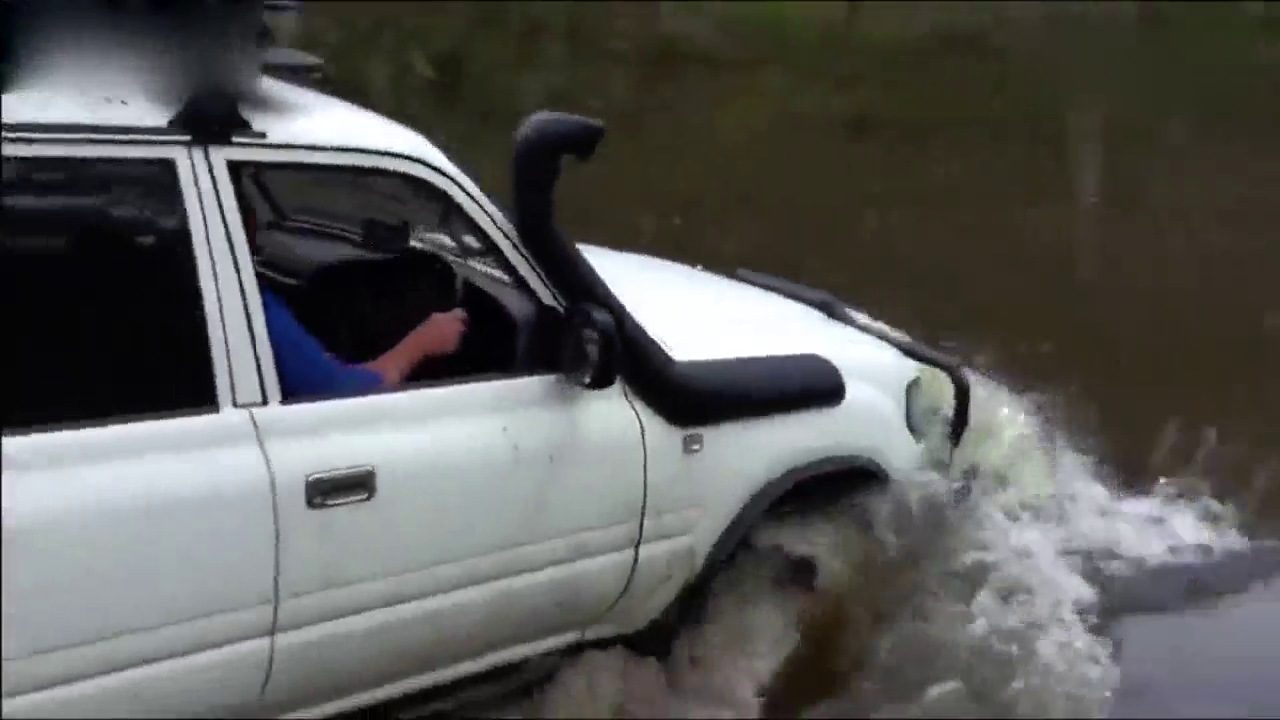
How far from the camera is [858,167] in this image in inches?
520

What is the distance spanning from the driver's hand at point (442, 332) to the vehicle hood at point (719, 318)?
0.57 m

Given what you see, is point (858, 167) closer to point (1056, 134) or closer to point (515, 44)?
point (1056, 134)

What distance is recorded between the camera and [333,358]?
131 inches

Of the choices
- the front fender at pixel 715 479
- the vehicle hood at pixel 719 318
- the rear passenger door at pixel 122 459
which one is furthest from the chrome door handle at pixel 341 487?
the vehicle hood at pixel 719 318

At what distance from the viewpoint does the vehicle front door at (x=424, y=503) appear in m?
3.05

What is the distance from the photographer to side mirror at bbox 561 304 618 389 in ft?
11.1

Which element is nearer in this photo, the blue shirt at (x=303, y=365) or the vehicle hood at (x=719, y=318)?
the blue shirt at (x=303, y=365)

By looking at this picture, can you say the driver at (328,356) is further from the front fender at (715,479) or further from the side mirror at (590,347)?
the front fender at (715,479)

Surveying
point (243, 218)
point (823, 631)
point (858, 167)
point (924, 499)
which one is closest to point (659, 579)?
point (823, 631)

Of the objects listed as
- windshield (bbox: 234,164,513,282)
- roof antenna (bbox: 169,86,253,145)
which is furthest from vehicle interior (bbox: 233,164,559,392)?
roof antenna (bbox: 169,86,253,145)

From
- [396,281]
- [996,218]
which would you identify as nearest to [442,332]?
[396,281]

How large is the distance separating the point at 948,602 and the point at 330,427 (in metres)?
2.49

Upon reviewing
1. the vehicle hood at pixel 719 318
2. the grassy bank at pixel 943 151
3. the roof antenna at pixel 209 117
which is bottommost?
the vehicle hood at pixel 719 318

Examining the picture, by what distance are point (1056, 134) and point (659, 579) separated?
11.9 m
